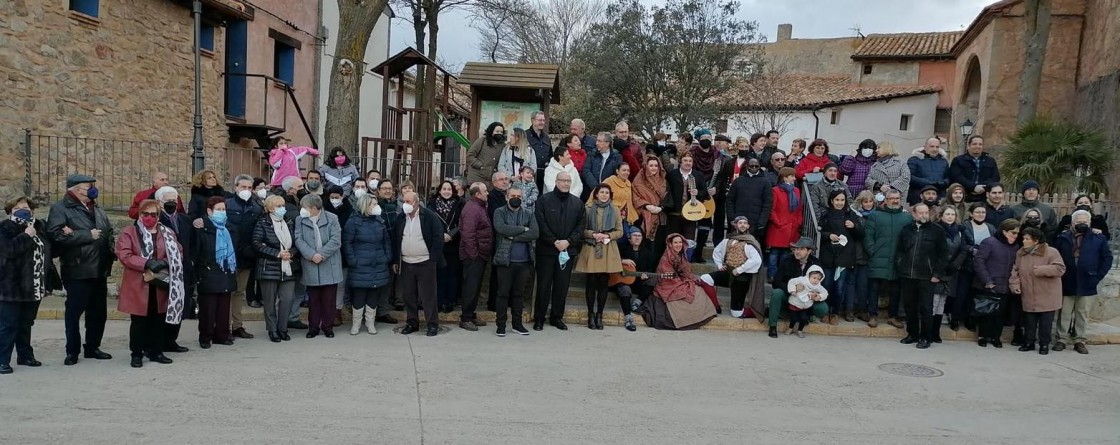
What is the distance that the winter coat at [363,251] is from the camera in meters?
8.23

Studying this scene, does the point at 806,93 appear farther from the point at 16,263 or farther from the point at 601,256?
the point at 16,263

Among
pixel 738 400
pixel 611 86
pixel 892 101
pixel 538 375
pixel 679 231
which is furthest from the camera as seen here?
pixel 892 101

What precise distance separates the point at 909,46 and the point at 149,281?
38.9 metres

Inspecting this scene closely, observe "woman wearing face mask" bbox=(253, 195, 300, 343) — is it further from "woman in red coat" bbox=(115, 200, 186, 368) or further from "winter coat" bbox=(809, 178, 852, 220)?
"winter coat" bbox=(809, 178, 852, 220)

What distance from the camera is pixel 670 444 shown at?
5223 millimetres

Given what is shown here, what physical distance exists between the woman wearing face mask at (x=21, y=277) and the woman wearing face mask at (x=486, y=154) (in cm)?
498

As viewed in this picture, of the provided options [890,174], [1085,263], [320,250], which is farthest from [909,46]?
[320,250]

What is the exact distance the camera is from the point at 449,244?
893 centimetres

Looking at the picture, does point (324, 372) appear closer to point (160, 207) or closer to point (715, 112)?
point (160, 207)

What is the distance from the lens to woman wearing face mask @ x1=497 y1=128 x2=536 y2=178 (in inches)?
402

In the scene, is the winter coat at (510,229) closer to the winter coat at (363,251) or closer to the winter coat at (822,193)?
the winter coat at (363,251)

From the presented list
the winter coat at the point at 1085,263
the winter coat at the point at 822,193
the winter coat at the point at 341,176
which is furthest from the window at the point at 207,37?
the winter coat at the point at 1085,263

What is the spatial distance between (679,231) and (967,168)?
4.16 metres

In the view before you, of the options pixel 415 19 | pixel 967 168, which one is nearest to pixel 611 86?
pixel 415 19
